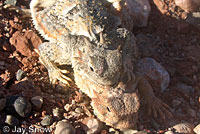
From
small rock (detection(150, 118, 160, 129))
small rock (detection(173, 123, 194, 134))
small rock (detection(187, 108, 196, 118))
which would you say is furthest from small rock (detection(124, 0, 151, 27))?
small rock (detection(173, 123, 194, 134))

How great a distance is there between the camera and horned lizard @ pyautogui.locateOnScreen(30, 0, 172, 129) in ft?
10.2

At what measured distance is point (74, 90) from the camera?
397 centimetres

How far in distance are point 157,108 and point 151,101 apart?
140mm

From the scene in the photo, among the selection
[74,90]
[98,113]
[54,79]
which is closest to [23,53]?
[54,79]

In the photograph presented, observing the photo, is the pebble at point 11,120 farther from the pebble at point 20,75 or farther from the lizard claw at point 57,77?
the lizard claw at point 57,77

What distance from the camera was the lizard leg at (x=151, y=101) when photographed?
3.71m

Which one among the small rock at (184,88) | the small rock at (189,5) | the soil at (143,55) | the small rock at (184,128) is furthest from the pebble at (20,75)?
the small rock at (189,5)

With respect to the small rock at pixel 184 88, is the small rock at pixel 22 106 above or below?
above

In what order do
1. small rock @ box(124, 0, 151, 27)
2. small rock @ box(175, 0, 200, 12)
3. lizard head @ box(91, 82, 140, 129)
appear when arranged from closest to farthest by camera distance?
lizard head @ box(91, 82, 140, 129)
small rock @ box(124, 0, 151, 27)
small rock @ box(175, 0, 200, 12)

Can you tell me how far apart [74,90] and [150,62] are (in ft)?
4.54

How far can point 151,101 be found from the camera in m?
3.77

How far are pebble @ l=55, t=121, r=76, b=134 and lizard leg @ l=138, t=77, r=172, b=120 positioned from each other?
4.11ft

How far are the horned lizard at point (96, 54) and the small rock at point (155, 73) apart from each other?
8.6 inches

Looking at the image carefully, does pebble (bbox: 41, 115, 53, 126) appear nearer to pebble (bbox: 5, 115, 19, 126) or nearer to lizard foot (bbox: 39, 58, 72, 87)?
pebble (bbox: 5, 115, 19, 126)
